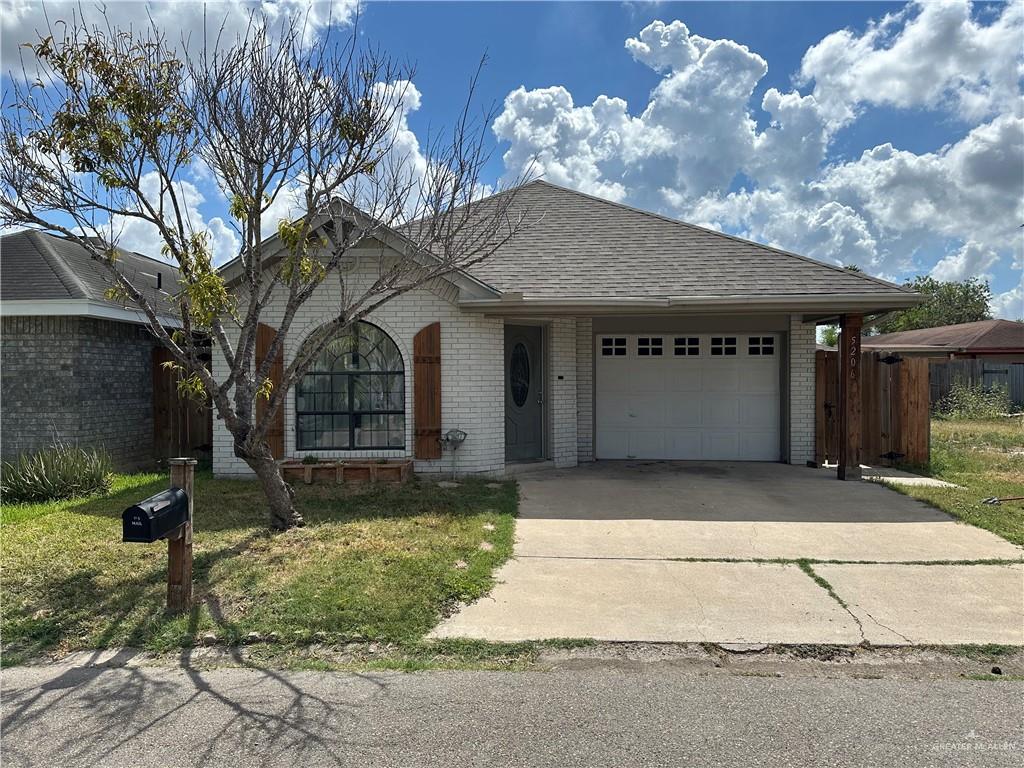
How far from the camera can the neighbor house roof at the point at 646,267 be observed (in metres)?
9.91

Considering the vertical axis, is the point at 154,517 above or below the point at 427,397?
below

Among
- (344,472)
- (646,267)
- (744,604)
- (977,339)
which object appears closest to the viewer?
(744,604)

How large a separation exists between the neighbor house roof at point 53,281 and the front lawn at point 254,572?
312 cm

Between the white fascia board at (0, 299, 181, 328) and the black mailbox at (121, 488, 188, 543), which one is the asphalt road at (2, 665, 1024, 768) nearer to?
the black mailbox at (121, 488, 188, 543)

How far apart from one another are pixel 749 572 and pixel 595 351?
661 centimetres

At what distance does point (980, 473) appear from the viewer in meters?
10.4

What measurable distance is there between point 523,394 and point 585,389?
1.31 metres

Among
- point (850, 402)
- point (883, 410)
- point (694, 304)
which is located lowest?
point (883, 410)

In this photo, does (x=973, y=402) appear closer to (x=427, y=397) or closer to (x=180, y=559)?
(x=427, y=397)

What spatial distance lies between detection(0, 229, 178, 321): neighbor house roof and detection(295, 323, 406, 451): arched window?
2392 millimetres

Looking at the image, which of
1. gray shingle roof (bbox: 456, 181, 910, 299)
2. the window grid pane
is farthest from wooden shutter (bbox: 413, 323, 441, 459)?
the window grid pane

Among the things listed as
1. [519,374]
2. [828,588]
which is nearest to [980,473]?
[828,588]

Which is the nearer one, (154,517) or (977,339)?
(154,517)

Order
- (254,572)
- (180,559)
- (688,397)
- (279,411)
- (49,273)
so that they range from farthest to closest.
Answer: (688,397), (49,273), (279,411), (254,572), (180,559)
